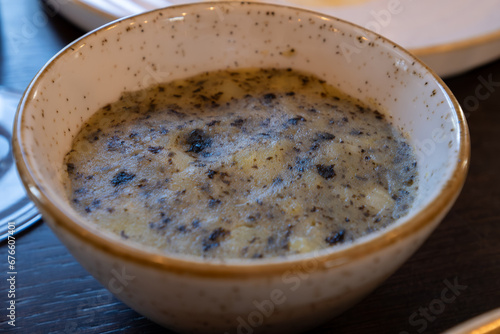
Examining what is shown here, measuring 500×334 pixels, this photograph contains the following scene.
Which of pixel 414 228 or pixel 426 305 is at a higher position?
pixel 414 228

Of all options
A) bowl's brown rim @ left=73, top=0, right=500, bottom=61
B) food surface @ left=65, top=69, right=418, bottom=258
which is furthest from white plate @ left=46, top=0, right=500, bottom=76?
food surface @ left=65, top=69, right=418, bottom=258

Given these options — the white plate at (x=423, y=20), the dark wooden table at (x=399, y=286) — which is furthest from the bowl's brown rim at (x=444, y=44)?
the dark wooden table at (x=399, y=286)

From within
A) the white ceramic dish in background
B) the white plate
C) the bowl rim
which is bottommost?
the white ceramic dish in background

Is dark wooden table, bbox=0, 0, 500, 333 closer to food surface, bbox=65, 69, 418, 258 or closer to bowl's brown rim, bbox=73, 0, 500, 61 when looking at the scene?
food surface, bbox=65, 69, 418, 258

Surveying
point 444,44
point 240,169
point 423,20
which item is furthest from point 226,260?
point 423,20

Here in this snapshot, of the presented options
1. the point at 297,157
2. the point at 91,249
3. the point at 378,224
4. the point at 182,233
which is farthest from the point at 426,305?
the point at 91,249

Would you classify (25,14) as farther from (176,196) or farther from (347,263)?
(347,263)
